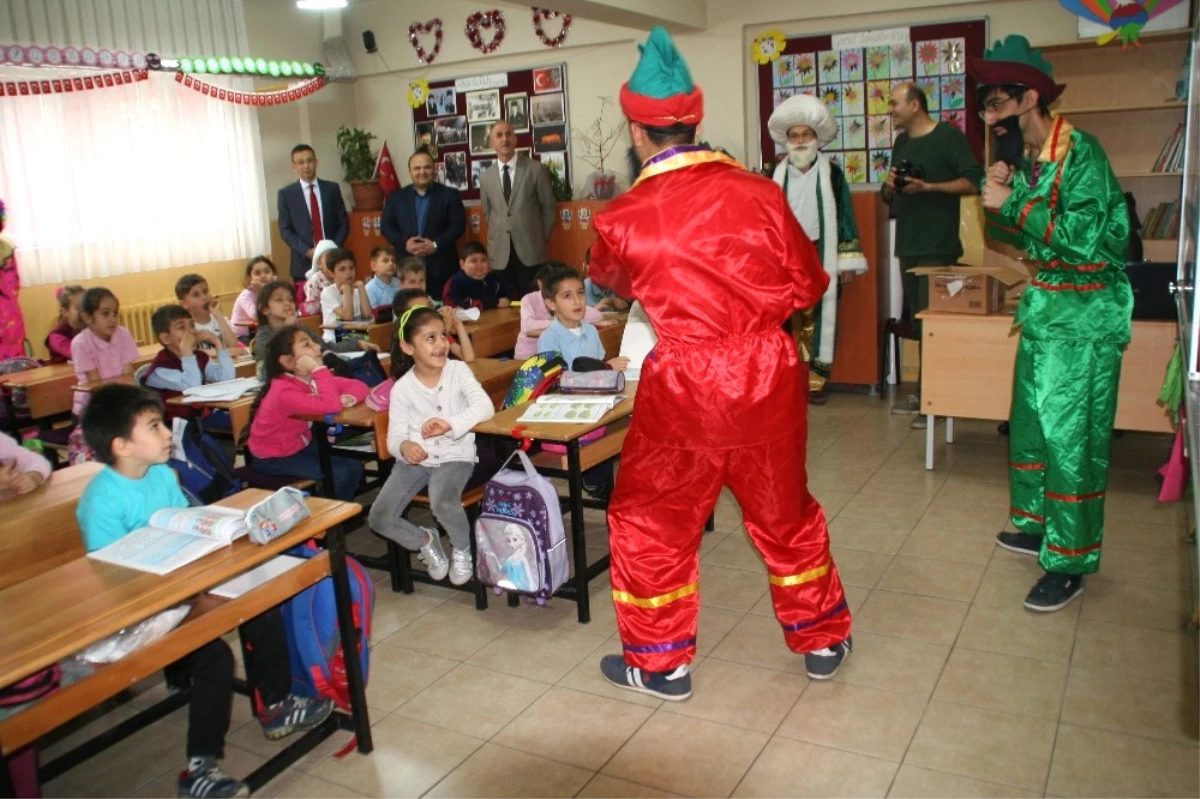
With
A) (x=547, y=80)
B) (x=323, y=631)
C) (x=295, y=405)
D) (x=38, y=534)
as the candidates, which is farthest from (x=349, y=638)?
(x=547, y=80)

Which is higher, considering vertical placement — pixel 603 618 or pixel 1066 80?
pixel 1066 80

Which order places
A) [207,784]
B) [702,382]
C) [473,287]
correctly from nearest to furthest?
[207,784]
[702,382]
[473,287]

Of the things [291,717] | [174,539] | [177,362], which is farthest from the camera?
[177,362]

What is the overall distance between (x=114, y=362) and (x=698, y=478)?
3454 mm

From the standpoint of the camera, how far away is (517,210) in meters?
7.34

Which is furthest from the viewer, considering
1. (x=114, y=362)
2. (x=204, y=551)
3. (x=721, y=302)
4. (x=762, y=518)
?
(x=114, y=362)

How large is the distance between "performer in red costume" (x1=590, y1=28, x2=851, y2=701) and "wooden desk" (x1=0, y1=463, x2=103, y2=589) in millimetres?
1483

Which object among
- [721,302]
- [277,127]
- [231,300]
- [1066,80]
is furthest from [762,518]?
[277,127]

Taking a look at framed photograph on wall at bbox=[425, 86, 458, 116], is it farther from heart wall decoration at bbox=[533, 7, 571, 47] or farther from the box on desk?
the box on desk

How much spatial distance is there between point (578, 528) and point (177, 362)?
218 centimetres

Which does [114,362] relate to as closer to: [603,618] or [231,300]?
[603,618]

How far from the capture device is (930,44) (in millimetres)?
6680

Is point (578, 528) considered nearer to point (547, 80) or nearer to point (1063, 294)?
point (1063, 294)

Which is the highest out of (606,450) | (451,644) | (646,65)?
(646,65)
